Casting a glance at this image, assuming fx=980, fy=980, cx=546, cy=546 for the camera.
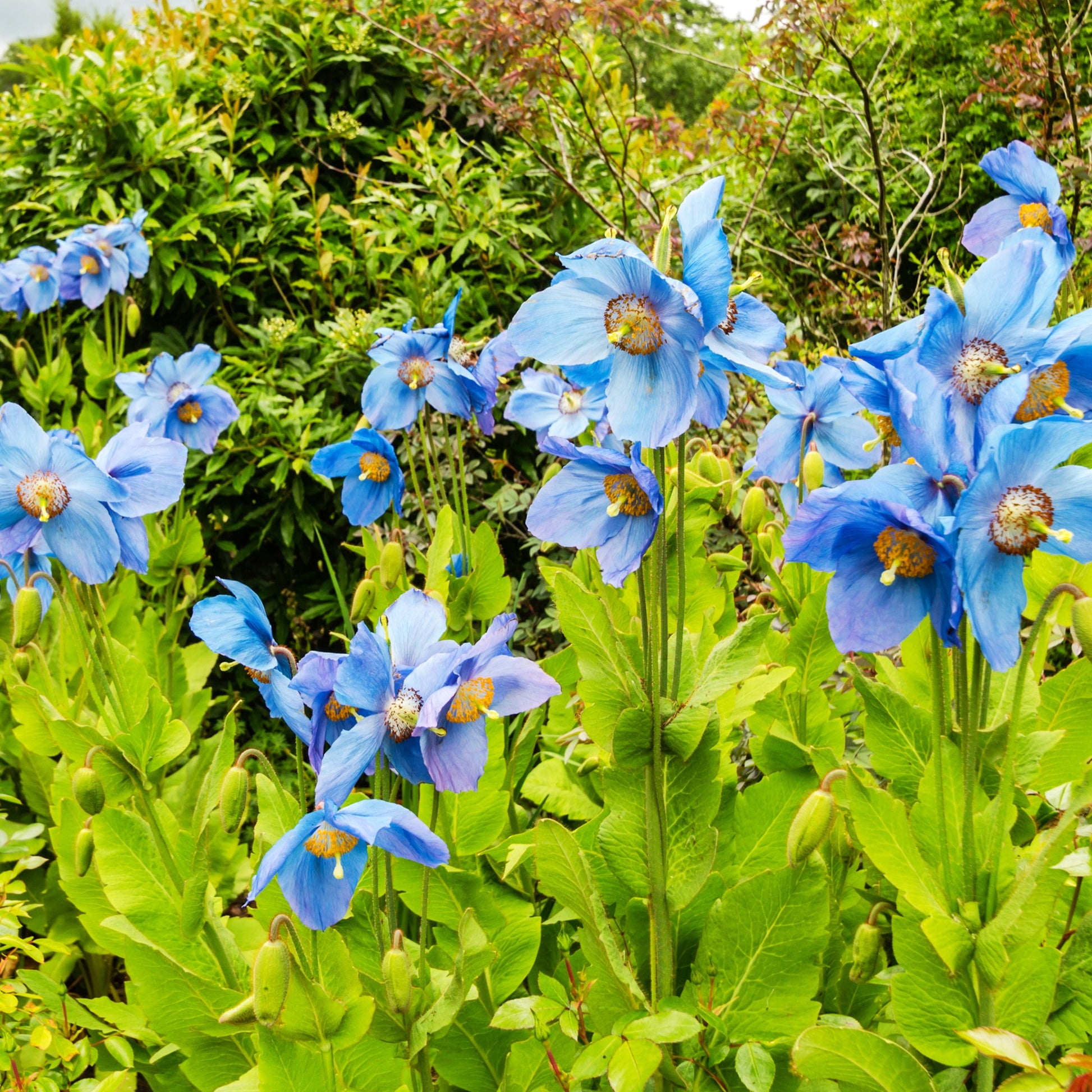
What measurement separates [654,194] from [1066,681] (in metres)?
2.60

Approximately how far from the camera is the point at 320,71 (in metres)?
3.74

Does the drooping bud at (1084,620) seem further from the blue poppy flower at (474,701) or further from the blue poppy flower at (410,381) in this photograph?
the blue poppy flower at (410,381)

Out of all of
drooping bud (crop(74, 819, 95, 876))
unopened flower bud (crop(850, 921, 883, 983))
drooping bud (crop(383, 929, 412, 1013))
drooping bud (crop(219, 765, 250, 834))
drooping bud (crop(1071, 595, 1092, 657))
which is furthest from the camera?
drooping bud (crop(74, 819, 95, 876))

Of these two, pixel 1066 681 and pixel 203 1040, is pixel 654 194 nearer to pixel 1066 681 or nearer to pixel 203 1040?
pixel 1066 681

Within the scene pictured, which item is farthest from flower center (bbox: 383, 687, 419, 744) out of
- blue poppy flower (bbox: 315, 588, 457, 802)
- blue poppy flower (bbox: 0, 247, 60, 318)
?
blue poppy flower (bbox: 0, 247, 60, 318)

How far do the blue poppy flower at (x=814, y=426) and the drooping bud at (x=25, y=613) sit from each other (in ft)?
3.72

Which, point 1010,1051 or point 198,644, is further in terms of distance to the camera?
point 198,644

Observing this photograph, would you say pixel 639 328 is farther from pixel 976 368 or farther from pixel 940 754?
pixel 940 754

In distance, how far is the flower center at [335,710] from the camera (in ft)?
3.67

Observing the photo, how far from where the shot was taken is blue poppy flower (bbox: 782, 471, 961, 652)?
820mm

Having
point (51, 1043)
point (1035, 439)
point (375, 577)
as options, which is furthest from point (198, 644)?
point (1035, 439)

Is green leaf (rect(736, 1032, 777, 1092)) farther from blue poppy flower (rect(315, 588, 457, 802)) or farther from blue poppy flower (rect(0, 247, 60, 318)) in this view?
blue poppy flower (rect(0, 247, 60, 318))

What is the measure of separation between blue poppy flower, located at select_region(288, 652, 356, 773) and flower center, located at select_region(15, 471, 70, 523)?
1.80ft

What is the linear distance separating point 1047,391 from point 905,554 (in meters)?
0.26
